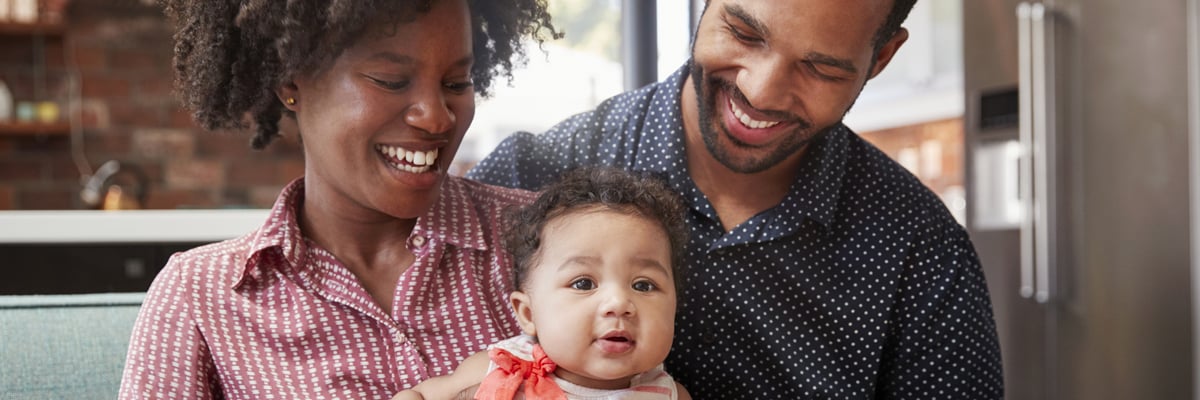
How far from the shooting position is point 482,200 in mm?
1453

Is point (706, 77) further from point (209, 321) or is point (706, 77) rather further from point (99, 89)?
point (99, 89)

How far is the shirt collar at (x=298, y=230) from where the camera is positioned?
1.28 metres

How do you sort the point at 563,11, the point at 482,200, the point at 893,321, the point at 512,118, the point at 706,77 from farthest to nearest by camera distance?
Answer: the point at 512,118 → the point at 563,11 → the point at 893,321 → the point at 706,77 → the point at 482,200

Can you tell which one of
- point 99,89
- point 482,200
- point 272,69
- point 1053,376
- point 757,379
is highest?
point 99,89

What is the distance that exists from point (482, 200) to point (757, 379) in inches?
19.7

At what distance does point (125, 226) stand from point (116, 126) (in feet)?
7.97

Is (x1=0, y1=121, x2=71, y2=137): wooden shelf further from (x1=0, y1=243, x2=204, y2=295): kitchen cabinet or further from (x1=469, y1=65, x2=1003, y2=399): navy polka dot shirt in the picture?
(x1=469, y1=65, x2=1003, y2=399): navy polka dot shirt

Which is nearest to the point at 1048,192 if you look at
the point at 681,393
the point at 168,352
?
the point at 681,393

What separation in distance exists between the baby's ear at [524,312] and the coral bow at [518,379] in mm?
38

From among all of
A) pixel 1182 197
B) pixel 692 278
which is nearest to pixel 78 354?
pixel 692 278

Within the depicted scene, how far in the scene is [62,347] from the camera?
59.2 inches

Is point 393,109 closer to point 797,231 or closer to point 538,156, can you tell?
point 538,156

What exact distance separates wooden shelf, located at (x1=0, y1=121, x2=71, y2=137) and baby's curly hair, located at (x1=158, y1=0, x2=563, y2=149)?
3466mm

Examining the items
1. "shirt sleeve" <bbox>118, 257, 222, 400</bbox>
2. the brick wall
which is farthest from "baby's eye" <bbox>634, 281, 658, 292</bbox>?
the brick wall
